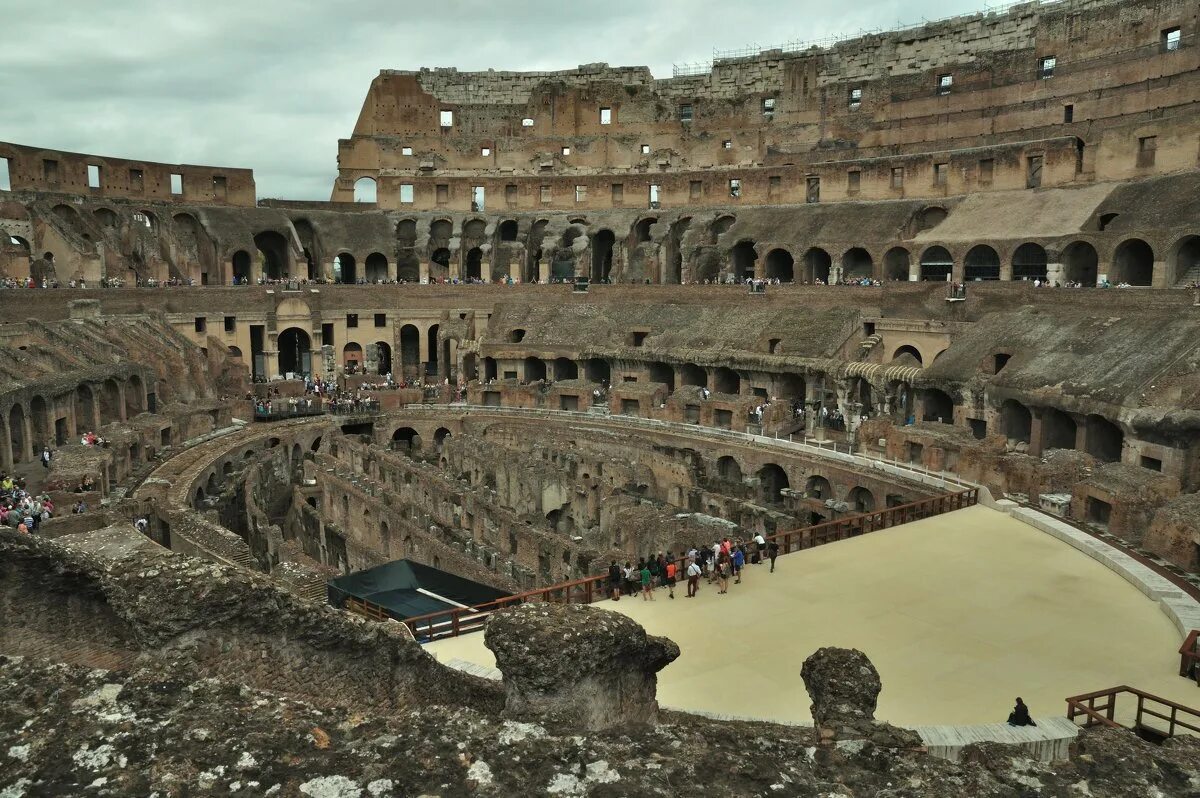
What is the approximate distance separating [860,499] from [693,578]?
508 inches

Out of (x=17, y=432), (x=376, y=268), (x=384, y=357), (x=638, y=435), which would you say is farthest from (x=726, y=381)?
(x=376, y=268)

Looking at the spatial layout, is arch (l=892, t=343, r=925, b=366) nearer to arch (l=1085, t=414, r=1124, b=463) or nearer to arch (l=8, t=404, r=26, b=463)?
arch (l=1085, t=414, r=1124, b=463)

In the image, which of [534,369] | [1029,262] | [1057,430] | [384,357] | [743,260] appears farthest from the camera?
[384,357]

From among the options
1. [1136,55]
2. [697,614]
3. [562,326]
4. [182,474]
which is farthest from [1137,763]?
[1136,55]

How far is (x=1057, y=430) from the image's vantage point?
2545 centimetres

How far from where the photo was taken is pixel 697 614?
13711 millimetres

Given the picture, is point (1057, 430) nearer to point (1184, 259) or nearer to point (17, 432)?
point (1184, 259)

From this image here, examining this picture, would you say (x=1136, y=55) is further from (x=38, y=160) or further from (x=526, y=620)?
(x=38, y=160)

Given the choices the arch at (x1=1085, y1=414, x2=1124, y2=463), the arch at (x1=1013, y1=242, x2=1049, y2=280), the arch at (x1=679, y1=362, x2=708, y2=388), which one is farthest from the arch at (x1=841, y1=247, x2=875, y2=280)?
the arch at (x1=1085, y1=414, x2=1124, y2=463)

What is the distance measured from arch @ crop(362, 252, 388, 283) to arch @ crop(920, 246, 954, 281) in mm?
28908

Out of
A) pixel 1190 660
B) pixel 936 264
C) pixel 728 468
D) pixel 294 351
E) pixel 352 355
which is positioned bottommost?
pixel 728 468

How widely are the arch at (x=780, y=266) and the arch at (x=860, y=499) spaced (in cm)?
2027

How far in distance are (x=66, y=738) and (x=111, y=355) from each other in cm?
3049

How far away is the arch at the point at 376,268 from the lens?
166 ft
